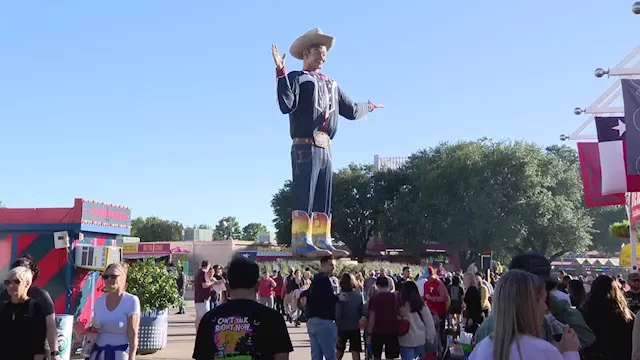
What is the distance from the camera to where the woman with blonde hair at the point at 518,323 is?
3025 mm

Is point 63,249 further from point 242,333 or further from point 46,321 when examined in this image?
point 242,333

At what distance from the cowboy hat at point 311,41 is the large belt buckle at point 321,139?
1.95 m

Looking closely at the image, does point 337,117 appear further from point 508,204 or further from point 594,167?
point 508,204

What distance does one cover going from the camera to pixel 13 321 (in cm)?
519

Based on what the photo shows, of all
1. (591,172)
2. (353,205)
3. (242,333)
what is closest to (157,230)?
(353,205)

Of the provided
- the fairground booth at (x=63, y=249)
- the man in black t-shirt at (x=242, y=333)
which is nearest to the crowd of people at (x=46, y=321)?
the man in black t-shirt at (x=242, y=333)

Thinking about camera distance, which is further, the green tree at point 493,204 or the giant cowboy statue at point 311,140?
the green tree at point 493,204

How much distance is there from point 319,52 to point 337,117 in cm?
156

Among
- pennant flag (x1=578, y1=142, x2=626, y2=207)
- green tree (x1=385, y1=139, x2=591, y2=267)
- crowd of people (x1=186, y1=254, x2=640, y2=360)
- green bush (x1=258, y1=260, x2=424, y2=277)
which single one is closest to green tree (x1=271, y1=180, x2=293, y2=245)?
green tree (x1=385, y1=139, x2=591, y2=267)

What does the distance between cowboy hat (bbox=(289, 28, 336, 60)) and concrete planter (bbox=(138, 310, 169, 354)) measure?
681 centimetres

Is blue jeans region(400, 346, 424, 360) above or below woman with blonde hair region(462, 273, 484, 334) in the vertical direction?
below

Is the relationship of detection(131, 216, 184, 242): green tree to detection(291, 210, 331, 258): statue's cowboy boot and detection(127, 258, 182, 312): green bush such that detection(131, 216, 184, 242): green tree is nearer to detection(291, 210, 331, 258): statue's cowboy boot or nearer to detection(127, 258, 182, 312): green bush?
detection(291, 210, 331, 258): statue's cowboy boot

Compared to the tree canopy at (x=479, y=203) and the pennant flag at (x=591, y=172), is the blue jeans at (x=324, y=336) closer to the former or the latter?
the pennant flag at (x=591, y=172)

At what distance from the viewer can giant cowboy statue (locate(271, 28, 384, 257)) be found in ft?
50.0
